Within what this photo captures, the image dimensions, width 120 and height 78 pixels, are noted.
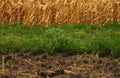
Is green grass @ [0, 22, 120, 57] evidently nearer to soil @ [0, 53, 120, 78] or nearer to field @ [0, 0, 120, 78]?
field @ [0, 0, 120, 78]

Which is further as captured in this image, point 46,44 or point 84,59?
point 46,44

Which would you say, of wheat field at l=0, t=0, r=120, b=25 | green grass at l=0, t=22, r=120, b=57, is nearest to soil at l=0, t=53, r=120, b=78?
green grass at l=0, t=22, r=120, b=57

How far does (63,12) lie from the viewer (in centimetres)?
1086

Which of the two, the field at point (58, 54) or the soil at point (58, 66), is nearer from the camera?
the soil at point (58, 66)

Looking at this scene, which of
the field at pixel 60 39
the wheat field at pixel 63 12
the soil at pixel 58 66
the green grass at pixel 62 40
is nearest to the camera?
the soil at pixel 58 66

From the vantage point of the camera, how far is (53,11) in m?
11.0

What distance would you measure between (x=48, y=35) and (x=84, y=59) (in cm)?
165

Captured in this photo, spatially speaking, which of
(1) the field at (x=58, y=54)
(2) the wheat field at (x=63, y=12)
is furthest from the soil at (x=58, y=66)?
(2) the wheat field at (x=63, y=12)

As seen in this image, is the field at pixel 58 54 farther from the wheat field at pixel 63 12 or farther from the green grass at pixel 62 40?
the wheat field at pixel 63 12

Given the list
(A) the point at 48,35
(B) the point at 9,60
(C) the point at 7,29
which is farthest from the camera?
(C) the point at 7,29

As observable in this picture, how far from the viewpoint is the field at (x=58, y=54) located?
268 inches

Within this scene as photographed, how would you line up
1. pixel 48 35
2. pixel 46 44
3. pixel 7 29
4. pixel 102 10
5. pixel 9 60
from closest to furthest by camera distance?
1. pixel 9 60
2. pixel 46 44
3. pixel 48 35
4. pixel 7 29
5. pixel 102 10

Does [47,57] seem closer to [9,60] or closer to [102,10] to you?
[9,60]

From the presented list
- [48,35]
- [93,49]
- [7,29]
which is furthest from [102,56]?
[7,29]
